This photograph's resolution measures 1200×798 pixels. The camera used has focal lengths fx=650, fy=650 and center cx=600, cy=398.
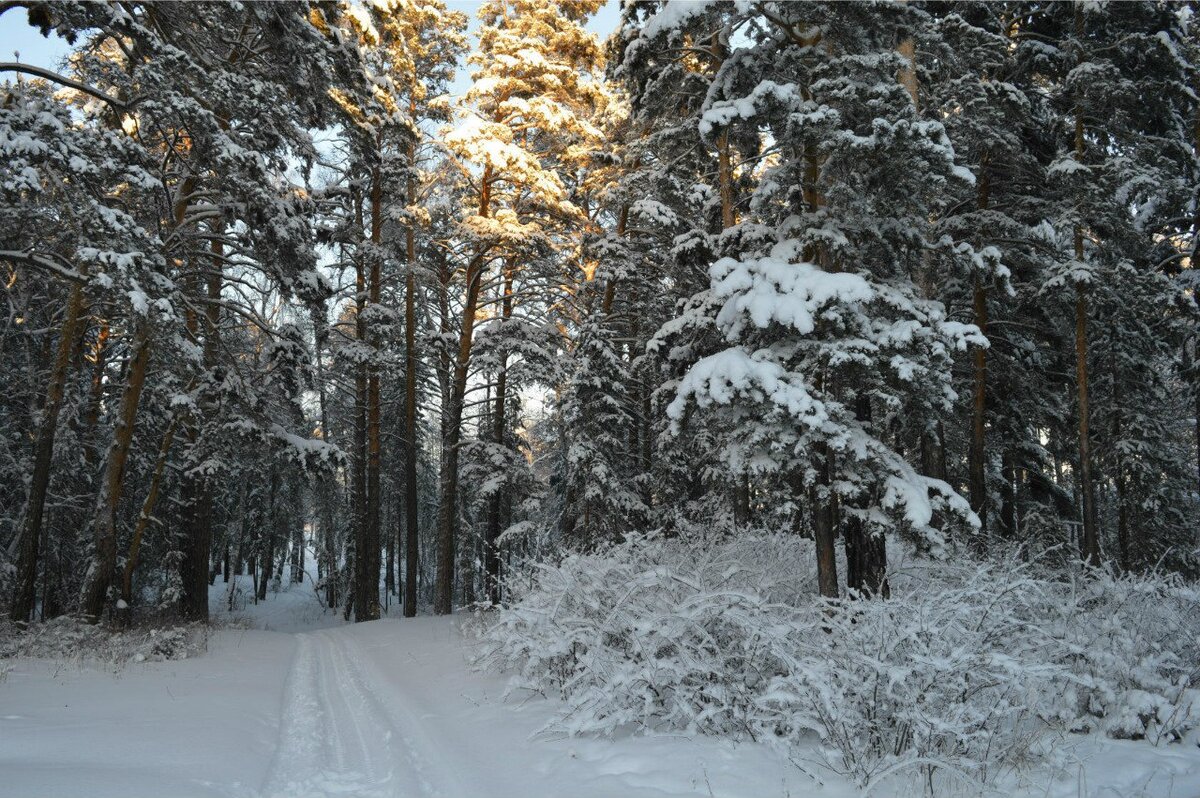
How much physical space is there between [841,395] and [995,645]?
10.7 feet

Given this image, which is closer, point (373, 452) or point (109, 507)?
point (109, 507)

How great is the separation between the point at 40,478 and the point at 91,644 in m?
4.01

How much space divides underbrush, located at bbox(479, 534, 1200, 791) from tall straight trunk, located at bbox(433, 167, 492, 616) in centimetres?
1007

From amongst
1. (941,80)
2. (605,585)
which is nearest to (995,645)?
(605,585)

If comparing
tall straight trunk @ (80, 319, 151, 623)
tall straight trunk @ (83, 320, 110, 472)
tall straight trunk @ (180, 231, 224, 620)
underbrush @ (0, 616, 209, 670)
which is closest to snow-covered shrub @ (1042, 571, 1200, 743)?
underbrush @ (0, 616, 209, 670)

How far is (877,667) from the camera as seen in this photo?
4.39 metres

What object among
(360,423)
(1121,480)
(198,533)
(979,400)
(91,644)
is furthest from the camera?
(1121,480)

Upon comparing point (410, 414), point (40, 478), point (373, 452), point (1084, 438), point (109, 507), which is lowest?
point (109, 507)

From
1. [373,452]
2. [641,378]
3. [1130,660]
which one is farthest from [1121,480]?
[373,452]

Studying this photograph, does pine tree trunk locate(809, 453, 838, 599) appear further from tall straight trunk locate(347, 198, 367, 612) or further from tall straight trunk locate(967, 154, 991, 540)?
tall straight trunk locate(347, 198, 367, 612)

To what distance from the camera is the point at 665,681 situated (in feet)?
18.3

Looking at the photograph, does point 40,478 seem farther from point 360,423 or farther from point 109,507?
point 360,423

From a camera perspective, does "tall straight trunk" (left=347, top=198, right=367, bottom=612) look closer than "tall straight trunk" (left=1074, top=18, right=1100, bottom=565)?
No

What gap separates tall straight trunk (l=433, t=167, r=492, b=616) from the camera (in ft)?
57.6
